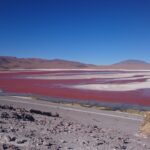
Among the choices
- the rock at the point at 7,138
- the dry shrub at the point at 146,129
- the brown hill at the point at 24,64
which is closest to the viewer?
the rock at the point at 7,138

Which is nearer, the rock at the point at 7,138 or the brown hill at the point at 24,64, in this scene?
the rock at the point at 7,138

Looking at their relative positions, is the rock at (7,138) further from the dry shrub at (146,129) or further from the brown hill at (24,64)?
the brown hill at (24,64)

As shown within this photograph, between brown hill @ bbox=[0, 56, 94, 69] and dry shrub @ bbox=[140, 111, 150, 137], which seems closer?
dry shrub @ bbox=[140, 111, 150, 137]

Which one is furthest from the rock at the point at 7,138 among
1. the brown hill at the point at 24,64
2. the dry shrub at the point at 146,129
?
the brown hill at the point at 24,64

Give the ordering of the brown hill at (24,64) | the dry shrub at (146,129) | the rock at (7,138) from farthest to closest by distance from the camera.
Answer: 1. the brown hill at (24,64)
2. the dry shrub at (146,129)
3. the rock at (7,138)

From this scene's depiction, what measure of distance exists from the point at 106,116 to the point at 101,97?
12143 millimetres

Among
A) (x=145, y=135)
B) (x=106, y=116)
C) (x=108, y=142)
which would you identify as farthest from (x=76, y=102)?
(x=108, y=142)

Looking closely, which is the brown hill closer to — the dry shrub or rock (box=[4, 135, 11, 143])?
the dry shrub

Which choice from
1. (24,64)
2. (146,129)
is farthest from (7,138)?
(24,64)

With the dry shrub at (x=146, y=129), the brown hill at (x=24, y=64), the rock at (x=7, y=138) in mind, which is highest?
the brown hill at (x=24, y=64)

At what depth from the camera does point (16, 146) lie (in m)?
8.52

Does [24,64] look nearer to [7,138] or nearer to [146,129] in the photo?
[146,129]

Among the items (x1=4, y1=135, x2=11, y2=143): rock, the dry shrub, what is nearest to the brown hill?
the dry shrub

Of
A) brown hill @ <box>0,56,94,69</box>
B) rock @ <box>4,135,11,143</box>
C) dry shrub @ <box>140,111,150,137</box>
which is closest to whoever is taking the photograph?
rock @ <box>4,135,11,143</box>
